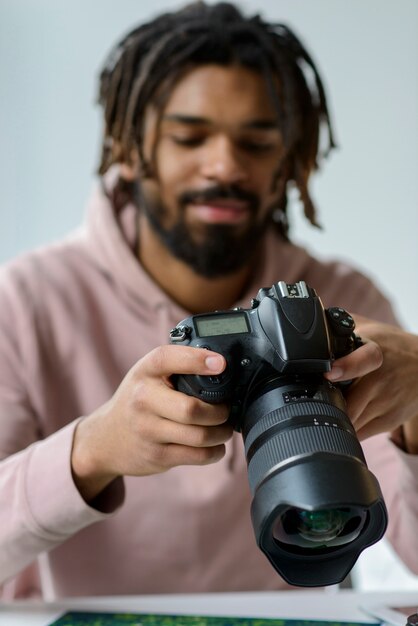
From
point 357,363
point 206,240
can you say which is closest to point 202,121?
point 206,240

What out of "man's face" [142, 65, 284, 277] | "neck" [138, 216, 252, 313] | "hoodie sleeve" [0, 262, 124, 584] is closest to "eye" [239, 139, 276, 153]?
"man's face" [142, 65, 284, 277]

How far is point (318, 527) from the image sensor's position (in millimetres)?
496

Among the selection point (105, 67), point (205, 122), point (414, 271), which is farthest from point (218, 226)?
point (414, 271)

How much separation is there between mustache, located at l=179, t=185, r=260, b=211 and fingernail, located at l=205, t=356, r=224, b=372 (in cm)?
41

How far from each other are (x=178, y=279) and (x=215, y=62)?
24 cm

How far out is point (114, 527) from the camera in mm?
874

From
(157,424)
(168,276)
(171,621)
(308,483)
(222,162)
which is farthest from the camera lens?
(168,276)

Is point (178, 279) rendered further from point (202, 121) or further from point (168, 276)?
point (202, 121)

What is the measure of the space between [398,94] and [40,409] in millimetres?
932

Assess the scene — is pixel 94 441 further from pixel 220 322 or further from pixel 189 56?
pixel 189 56

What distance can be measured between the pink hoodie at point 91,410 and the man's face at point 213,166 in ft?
0.21

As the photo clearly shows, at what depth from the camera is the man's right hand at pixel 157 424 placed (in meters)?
0.53

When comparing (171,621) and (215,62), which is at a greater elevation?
(215,62)

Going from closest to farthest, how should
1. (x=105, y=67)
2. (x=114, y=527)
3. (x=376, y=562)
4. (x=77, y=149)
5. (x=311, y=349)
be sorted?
(x=311, y=349) < (x=114, y=527) < (x=105, y=67) < (x=376, y=562) < (x=77, y=149)
